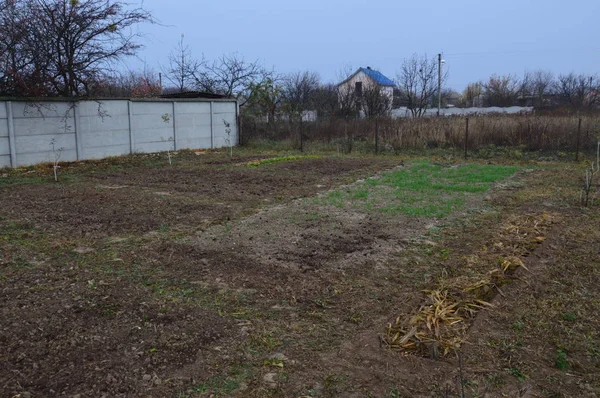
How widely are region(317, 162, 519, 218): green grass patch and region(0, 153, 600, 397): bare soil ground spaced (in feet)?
1.28

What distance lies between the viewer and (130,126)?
16.0m

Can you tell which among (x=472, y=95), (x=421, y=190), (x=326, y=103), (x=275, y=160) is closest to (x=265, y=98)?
(x=326, y=103)

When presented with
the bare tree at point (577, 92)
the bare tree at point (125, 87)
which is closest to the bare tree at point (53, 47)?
the bare tree at point (125, 87)

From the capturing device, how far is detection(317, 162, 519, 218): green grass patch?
7.92 meters

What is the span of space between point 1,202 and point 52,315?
5.75 meters

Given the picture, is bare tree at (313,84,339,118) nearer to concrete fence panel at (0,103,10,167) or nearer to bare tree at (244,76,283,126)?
bare tree at (244,76,283,126)

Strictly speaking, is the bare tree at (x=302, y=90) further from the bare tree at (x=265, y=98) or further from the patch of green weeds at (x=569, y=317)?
the patch of green weeds at (x=569, y=317)

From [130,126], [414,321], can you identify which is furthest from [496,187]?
[130,126]

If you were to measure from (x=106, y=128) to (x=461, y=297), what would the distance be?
13.7 meters

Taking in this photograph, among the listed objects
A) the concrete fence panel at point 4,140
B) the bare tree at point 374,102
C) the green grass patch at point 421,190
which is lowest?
the green grass patch at point 421,190

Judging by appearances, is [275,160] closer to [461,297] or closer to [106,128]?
[106,128]

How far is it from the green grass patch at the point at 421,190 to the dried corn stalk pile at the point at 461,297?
5.27 ft

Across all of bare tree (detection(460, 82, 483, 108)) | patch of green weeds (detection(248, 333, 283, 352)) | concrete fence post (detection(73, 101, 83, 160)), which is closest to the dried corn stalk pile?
patch of green weeds (detection(248, 333, 283, 352))

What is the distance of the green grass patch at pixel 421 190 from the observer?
7.92m
